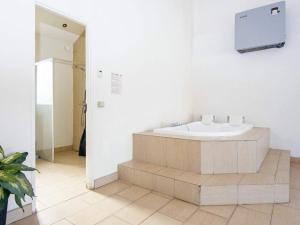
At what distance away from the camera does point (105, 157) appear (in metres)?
2.20

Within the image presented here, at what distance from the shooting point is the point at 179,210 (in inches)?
65.4

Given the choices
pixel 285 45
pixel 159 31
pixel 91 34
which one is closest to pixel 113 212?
pixel 91 34

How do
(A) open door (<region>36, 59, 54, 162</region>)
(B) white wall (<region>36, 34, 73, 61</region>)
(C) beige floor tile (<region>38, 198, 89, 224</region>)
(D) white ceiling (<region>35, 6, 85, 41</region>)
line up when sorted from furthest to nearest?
(B) white wall (<region>36, 34, 73, 61</region>) < (A) open door (<region>36, 59, 54, 162</region>) < (D) white ceiling (<region>35, 6, 85, 41</region>) < (C) beige floor tile (<region>38, 198, 89, 224</region>)

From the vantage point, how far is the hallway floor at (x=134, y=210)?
150 cm

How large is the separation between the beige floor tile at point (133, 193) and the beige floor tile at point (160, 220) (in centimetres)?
35

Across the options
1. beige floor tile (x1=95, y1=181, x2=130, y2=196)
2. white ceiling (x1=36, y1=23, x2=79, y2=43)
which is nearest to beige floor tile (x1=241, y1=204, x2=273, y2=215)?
beige floor tile (x1=95, y1=181, x2=130, y2=196)

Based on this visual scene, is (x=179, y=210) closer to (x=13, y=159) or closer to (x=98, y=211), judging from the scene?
(x=98, y=211)

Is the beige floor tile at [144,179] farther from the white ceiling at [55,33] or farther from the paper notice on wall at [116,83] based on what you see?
the white ceiling at [55,33]

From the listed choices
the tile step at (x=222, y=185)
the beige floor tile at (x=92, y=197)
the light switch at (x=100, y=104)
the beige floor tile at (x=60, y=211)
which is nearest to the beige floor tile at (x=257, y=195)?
the tile step at (x=222, y=185)

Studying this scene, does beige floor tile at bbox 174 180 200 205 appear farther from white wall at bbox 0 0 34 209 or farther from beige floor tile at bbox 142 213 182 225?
white wall at bbox 0 0 34 209

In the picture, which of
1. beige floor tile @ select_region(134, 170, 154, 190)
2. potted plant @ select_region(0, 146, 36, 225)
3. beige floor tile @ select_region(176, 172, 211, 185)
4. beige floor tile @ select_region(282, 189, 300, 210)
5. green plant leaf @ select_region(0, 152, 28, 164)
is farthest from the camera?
beige floor tile @ select_region(134, 170, 154, 190)

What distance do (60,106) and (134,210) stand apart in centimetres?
271

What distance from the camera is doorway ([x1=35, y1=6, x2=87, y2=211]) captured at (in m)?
2.43

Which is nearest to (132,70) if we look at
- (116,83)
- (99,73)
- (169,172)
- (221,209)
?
(116,83)
